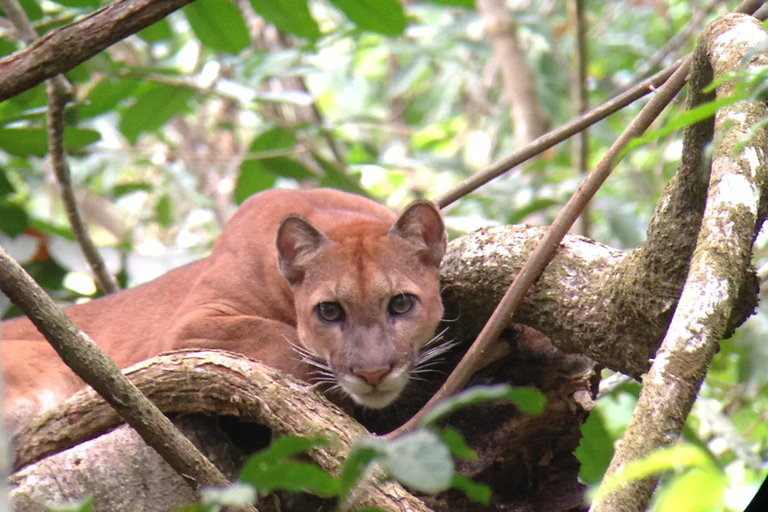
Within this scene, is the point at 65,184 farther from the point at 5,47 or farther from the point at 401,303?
the point at 401,303

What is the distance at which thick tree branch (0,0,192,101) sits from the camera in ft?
9.16

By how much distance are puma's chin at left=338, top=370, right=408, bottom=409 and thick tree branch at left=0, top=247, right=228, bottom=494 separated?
1.28 meters

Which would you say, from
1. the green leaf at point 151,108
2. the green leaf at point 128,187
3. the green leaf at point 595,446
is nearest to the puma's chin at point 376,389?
the green leaf at point 595,446

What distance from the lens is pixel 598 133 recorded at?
7.21 m

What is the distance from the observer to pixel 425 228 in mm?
4016

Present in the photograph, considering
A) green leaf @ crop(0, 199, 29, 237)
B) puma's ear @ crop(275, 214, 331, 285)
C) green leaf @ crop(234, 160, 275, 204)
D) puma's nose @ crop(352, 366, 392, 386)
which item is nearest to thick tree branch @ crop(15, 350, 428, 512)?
puma's nose @ crop(352, 366, 392, 386)

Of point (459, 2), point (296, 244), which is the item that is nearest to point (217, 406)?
point (296, 244)

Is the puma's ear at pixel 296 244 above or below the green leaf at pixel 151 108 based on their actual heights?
below

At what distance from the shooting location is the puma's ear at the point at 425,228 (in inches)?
156

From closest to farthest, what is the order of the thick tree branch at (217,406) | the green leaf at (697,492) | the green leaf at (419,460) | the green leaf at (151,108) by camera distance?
the green leaf at (697,492) → the green leaf at (419,460) → the thick tree branch at (217,406) → the green leaf at (151,108)

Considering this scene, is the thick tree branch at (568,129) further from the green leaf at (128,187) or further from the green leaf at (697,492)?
the green leaf at (128,187)

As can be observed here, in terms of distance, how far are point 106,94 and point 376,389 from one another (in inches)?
113

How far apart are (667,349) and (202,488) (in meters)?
1.37

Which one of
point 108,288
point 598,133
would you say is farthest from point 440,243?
point 598,133
